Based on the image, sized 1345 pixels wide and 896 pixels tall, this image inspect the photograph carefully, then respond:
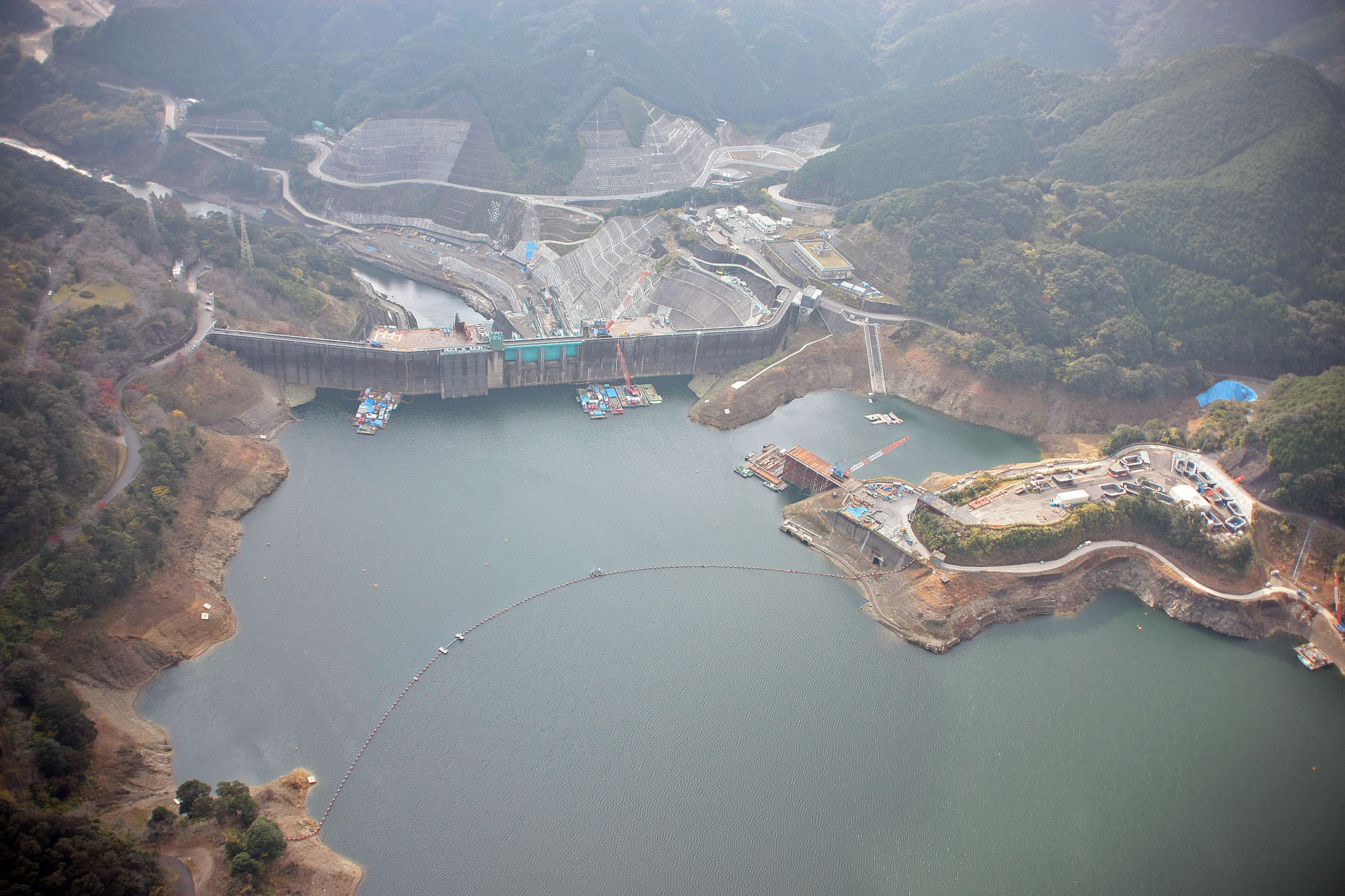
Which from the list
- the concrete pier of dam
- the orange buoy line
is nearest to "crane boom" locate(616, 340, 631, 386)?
the concrete pier of dam

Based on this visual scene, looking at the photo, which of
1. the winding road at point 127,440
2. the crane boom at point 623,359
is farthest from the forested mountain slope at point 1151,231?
the winding road at point 127,440

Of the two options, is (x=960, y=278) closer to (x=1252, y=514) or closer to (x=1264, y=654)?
(x=1252, y=514)

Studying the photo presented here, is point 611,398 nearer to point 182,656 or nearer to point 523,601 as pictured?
point 523,601

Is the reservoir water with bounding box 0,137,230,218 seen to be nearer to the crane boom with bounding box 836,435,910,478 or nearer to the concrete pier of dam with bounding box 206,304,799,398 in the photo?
the concrete pier of dam with bounding box 206,304,799,398

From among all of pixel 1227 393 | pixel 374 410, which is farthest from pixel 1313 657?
pixel 374 410

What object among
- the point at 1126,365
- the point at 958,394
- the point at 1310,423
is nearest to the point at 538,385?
the point at 958,394

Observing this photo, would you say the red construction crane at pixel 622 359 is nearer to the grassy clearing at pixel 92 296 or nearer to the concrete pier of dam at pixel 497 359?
the concrete pier of dam at pixel 497 359
